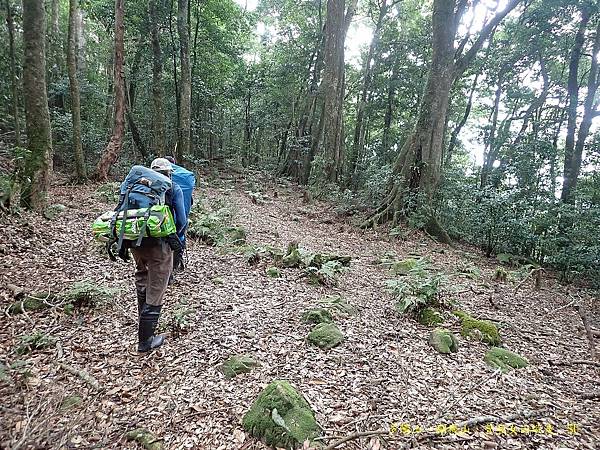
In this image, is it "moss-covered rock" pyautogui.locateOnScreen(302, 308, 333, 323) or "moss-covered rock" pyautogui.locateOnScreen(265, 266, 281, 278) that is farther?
"moss-covered rock" pyautogui.locateOnScreen(265, 266, 281, 278)

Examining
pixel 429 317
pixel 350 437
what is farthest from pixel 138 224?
pixel 429 317

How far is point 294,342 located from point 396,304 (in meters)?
1.94

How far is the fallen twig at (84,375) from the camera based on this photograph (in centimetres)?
362

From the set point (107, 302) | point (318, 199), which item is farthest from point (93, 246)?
point (318, 199)

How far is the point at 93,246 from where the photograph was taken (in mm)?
7145

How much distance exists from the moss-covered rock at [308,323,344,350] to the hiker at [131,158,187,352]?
1.77 m

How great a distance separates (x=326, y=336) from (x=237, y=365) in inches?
44.6

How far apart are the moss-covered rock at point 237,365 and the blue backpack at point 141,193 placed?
152cm

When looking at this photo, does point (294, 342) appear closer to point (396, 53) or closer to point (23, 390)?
point (23, 390)

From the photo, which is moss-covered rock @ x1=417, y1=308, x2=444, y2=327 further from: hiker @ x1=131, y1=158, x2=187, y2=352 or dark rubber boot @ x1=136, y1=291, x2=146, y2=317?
dark rubber boot @ x1=136, y1=291, x2=146, y2=317

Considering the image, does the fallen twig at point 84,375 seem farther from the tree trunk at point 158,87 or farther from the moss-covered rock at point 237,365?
the tree trunk at point 158,87

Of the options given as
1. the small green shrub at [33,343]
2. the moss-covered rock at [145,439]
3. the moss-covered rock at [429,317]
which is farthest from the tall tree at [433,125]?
the moss-covered rock at [145,439]

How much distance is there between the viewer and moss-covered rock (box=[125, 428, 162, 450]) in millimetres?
2936

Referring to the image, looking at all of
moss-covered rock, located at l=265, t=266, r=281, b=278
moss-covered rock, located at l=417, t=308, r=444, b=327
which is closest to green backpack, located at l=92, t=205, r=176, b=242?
moss-covered rock, located at l=265, t=266, r=281, b=278
